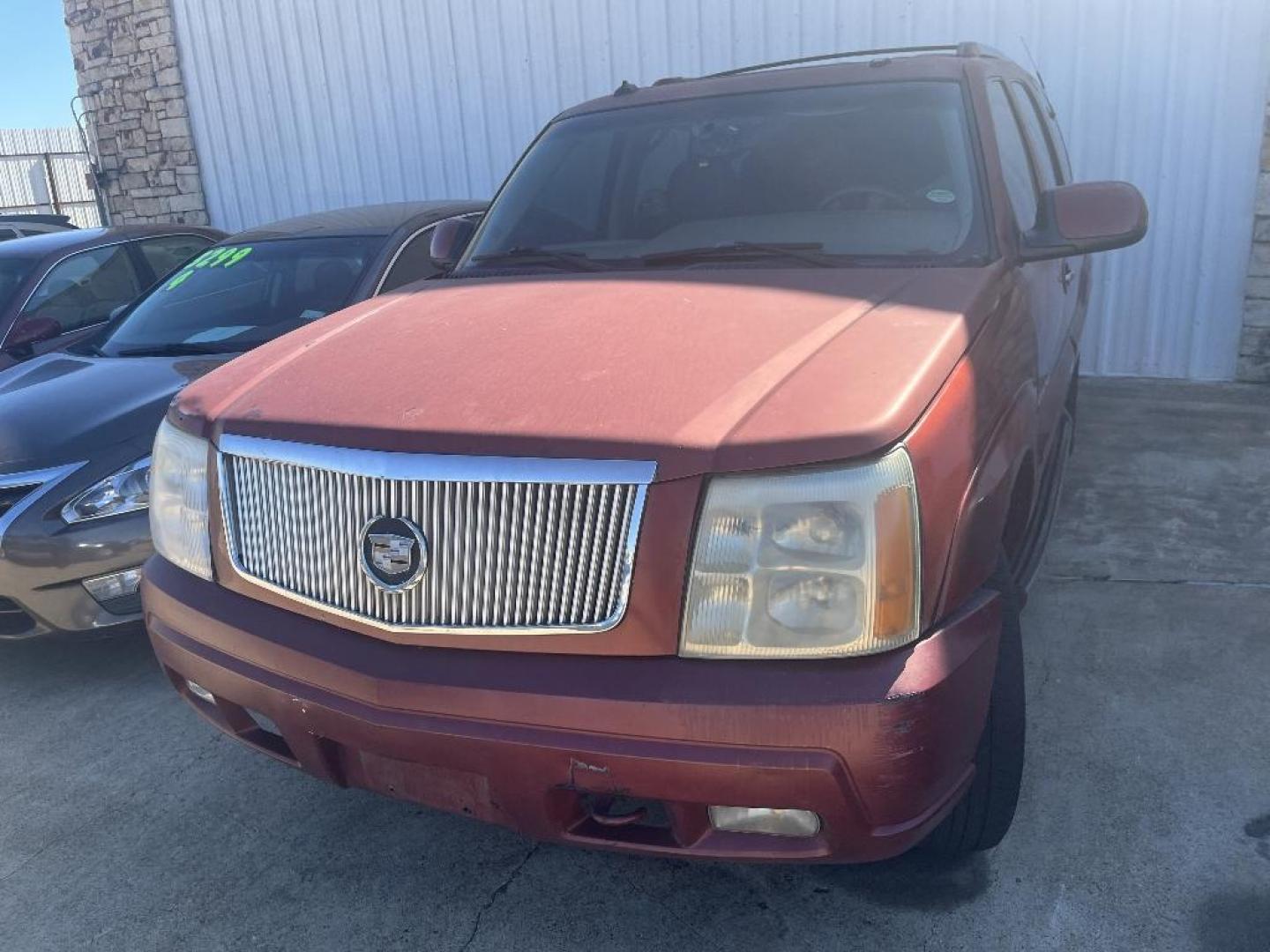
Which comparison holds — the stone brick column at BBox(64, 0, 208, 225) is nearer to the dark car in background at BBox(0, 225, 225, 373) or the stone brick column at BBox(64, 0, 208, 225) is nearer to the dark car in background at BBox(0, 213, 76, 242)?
the dark car in background at BBox(0, 213, 76, 242)

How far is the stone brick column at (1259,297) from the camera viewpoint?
6.11m

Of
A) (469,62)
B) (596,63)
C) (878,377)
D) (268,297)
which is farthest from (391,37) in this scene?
(878,377)

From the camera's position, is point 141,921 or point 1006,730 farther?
point 141,921

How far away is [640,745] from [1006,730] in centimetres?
90

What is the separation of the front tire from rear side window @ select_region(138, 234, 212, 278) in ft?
17.1

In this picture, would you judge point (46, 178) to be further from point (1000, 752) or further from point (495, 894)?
point (1000, 752)

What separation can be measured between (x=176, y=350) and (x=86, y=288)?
182cm

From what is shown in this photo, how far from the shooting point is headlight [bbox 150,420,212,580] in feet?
7.72

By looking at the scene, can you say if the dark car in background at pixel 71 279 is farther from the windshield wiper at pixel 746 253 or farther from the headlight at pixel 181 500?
the windshield wiper at pixel 746 253

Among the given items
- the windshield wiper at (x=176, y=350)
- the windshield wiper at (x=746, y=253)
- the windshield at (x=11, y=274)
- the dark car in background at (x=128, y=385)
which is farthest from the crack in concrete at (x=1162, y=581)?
the windshield at (x=11, y=274)

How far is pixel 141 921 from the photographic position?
2.46 meters

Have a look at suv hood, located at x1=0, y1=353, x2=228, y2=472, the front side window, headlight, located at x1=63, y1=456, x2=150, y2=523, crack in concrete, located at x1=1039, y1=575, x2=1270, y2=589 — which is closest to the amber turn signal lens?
crack in concrete, located at x1=1039, y1=575, x2=1270, y2=589

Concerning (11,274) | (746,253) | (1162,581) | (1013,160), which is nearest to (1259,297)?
(1162,581)

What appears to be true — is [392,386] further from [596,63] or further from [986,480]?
[596,63]
